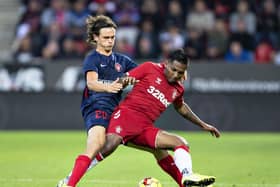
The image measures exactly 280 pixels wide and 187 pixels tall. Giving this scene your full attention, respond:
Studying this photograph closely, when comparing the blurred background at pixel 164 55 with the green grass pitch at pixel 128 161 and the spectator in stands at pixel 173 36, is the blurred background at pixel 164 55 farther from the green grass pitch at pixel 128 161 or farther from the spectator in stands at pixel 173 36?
the green grass pitch at pixel 128 161

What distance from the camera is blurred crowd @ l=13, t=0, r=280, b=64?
2052 centimetres

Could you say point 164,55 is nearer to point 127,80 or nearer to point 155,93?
point 155,93

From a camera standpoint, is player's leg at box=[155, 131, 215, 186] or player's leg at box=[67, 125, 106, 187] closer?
player's leg at box=[155, 131, 215, 186]

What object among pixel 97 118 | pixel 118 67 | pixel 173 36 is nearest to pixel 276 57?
pixel 173 36

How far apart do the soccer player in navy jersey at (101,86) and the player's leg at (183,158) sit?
0.45 metres

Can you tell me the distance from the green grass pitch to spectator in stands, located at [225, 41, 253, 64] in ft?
8.05

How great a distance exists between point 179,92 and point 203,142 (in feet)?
27.0

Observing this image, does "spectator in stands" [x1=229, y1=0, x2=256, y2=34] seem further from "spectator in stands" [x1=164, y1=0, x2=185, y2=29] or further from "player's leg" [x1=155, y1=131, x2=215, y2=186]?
"player's leg" [x1=155, y1=131, x2=215, y2=186]

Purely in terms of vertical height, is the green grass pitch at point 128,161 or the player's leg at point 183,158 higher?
the player's leg at point 183,158

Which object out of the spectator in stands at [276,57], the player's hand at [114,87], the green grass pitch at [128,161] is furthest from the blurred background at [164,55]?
the player's hand at [114,87]

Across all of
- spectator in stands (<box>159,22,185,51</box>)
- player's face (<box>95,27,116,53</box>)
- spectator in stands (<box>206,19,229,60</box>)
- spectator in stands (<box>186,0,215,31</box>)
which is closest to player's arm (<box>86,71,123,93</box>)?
player's face (<box>95,27,116,53</box>)

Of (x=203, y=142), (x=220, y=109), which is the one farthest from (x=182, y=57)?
(x=220, y=109)

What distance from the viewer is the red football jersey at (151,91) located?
844cm

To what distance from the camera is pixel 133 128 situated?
330 inches
